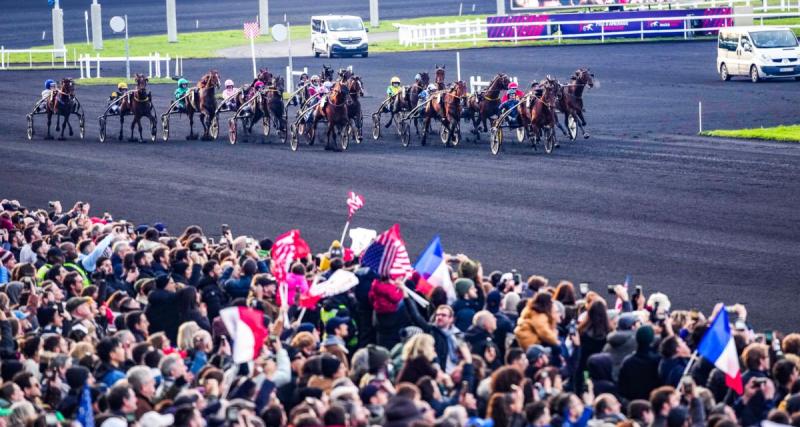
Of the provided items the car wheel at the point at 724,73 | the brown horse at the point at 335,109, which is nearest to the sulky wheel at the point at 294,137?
the brown horse at the point at 335,109

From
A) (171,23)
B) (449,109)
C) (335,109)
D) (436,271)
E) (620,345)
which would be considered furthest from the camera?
(171,23)

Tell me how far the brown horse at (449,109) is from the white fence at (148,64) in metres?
21.4

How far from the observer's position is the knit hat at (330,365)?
11133 millimetres

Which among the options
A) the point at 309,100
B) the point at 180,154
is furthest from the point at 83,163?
the point at 309,100

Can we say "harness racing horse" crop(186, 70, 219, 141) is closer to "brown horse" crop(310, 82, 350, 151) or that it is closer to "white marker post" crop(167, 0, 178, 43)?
"brown horse" crop(310, 82, 350, 151)

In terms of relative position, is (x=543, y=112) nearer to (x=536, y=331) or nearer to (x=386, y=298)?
(x=386, y=298)

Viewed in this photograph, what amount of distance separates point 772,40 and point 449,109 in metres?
15.1

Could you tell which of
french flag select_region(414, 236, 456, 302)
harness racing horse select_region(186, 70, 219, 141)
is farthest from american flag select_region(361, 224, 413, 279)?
harness racing horse select_region(186, 70, 219, 141)

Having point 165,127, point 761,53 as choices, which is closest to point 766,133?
point 761,53

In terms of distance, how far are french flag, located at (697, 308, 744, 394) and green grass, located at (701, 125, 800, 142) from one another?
75.1 ft

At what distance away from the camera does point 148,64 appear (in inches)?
2301

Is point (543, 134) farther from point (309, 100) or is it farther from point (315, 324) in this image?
point (315, 324)

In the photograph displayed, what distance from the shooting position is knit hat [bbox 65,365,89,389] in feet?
36.7

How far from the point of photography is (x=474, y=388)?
1164 cm
